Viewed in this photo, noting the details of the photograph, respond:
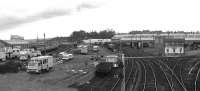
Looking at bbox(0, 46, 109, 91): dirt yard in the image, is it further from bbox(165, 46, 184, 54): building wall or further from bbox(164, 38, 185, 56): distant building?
bbox(165, 46, 184, 54): building wall

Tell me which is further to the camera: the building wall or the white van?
the building wall

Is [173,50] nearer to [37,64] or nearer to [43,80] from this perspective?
[37,64]

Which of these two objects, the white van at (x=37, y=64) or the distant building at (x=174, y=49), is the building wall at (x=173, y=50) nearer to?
the distant building at (x=174, y=49)

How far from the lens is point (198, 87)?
32375 mm

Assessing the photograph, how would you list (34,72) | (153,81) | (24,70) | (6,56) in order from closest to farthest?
(153,81) → (34,72) → (24,70) → (6,56)

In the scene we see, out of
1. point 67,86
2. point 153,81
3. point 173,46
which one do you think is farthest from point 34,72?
point 173,46

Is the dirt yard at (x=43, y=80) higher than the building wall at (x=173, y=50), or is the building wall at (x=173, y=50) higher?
the building wall at (x=173, y=50)

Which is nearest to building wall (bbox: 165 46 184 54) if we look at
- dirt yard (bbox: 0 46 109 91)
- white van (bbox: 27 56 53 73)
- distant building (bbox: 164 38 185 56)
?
distant building (bbox: 164 38 185 56)

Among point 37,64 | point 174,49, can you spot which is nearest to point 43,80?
point 37,64

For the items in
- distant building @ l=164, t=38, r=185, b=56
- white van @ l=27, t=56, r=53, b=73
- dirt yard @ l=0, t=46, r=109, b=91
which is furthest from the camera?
distant building @ l=164, t=38, r=185, b=56

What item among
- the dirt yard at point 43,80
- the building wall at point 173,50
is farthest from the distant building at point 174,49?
the dirt yard at point 43,80

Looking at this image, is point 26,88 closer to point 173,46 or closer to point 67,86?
point 67,86

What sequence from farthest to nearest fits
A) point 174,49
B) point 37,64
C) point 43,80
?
point 174,49
point 37,64
point 43,80

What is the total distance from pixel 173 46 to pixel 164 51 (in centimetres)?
342
